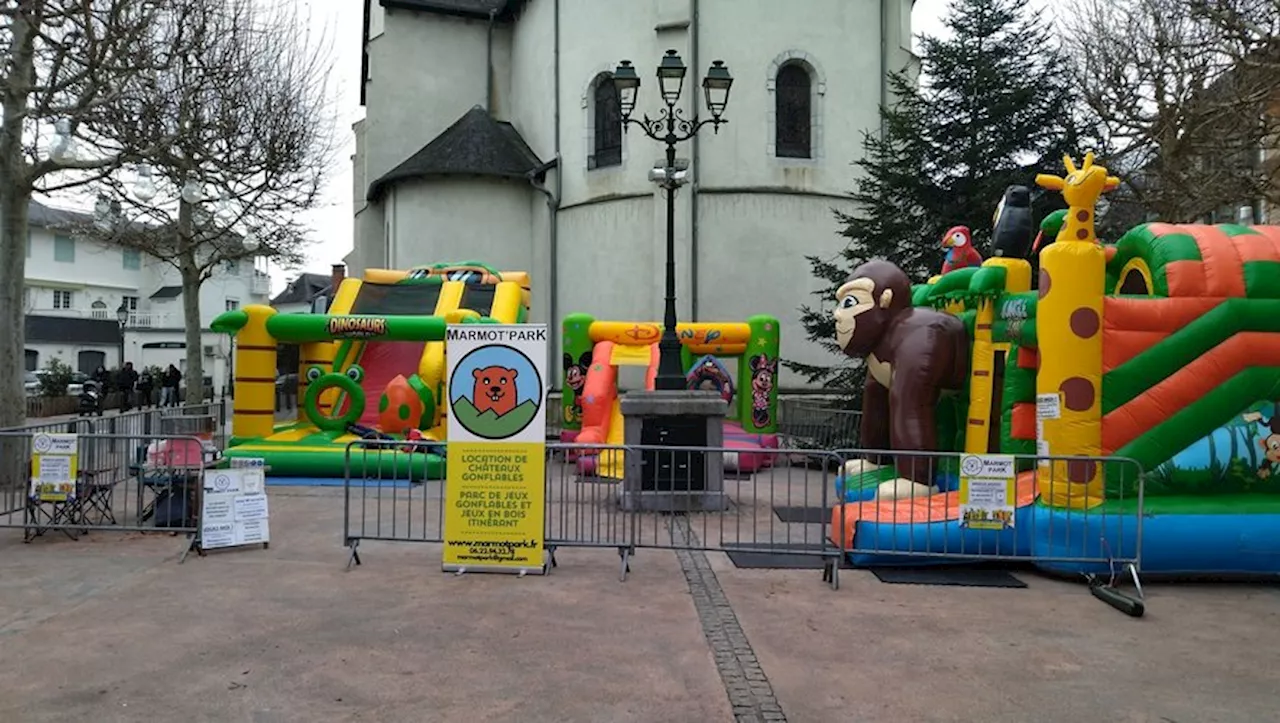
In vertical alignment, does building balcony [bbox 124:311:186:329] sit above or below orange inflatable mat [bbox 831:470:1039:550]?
above

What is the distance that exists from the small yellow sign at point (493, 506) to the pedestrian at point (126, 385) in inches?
979

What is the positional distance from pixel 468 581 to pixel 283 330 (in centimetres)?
732

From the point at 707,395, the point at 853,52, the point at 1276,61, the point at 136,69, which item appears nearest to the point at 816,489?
the point at 707,395

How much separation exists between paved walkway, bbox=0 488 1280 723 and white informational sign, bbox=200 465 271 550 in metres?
0.29

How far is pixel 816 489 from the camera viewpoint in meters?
12.8

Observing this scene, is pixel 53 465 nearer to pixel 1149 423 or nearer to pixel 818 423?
pixel 1149 423

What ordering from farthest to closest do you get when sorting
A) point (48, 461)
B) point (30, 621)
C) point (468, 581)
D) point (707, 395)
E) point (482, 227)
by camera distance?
point (482, 227), point (707, 395), point (48, 461), point (468, 581), point (30, 621)

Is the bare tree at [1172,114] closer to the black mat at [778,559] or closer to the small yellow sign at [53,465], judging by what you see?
the black mat at [778,559]

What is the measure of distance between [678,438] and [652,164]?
39.8ft

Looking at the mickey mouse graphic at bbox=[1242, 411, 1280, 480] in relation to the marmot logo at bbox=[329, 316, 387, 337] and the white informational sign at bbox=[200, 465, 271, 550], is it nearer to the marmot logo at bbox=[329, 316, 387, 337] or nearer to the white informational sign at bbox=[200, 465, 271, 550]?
the white informational sign at bbox=[200, 465, 271, 550]

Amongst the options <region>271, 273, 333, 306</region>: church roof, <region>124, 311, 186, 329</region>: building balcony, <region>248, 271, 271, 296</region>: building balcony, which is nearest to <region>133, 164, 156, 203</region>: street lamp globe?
<region>124, 311, 186, 329</region>: building balcony

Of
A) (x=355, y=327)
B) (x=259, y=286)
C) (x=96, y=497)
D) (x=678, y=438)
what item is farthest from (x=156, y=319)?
(x=678, y=438)

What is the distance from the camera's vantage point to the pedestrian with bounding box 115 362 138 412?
92.1ft

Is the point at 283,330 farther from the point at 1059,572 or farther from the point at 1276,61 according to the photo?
the point at 1276,61
